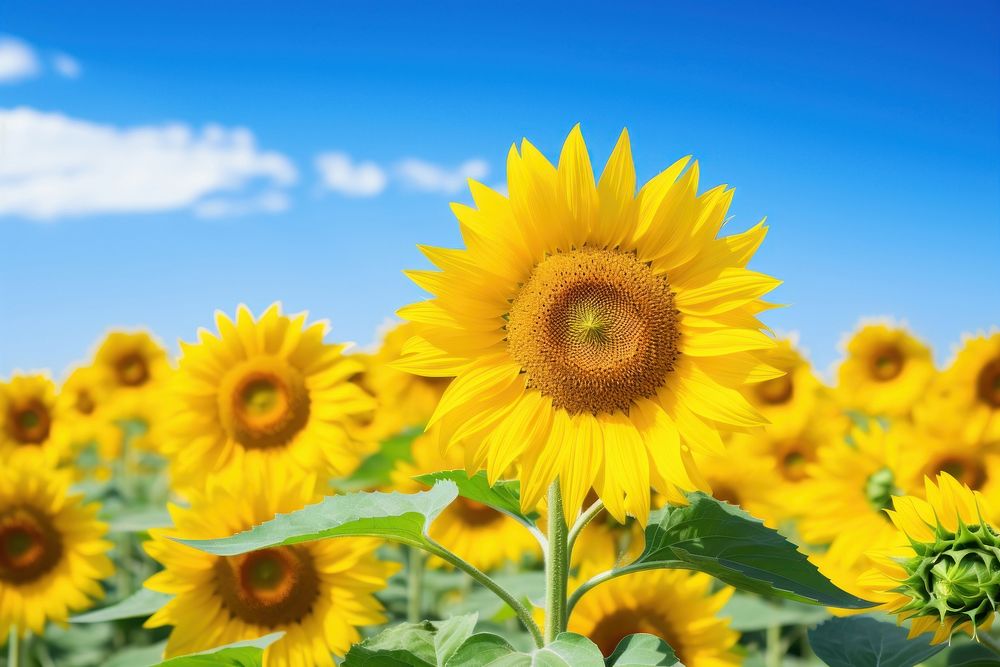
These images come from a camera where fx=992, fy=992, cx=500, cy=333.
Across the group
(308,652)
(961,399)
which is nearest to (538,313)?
(308,652)

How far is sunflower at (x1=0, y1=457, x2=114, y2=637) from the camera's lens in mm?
5180

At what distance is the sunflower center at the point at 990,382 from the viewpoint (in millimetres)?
6352

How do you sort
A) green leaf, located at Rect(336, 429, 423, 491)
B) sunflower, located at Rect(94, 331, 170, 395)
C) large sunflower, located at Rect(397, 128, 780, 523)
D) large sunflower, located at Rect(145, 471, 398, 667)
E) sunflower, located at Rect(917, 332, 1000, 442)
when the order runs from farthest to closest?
sunflower, located at Rect(94, 331, 170, 395)
sunflower, located at Rect(917, 332, 1000, 442)
green leaf, located at Rect(336, 429, 423, 491)
large sunflower, located at Rect(145, 471, 398, 667)
large sunflower, located at Rect(397, 128, 780, 523)

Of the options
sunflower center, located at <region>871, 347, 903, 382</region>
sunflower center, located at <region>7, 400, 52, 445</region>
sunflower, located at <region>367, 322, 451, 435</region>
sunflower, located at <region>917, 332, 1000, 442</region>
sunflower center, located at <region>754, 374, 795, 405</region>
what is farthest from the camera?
sunflower center, located at <region>871, 347, 903, 382</region>

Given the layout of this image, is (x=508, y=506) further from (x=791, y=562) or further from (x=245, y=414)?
(x=245, y=414)

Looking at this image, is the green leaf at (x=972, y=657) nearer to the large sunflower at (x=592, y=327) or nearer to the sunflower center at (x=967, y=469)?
the large sunflower at (x=592, y=327)

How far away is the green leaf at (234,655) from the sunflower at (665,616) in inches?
54.9

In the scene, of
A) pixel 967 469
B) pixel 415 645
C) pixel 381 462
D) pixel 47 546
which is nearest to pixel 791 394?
pixel 967 469

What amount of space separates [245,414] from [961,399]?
14.0ft

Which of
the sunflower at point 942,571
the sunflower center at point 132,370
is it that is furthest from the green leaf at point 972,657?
the sunflower center at point 132,370

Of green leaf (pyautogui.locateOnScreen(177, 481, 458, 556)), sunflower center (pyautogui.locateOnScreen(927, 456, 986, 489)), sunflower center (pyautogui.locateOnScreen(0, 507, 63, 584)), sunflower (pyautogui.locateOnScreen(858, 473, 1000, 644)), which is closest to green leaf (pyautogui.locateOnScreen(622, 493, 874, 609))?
sunflower (pyautogui.locateOnScreen(858, 473, 1000, 644))

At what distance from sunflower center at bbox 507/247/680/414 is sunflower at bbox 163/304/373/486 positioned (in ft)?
8.34

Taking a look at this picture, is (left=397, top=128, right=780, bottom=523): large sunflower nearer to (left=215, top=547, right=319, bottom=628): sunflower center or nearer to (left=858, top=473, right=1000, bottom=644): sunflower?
(left=858, top=473, right=1000, bottom=644): sunflower

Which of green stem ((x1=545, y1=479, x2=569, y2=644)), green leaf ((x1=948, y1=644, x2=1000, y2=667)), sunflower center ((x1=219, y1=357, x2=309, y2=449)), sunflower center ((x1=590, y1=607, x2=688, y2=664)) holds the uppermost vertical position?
sunflower center ((x1=219, y1=357, x2=309, y2=449))
